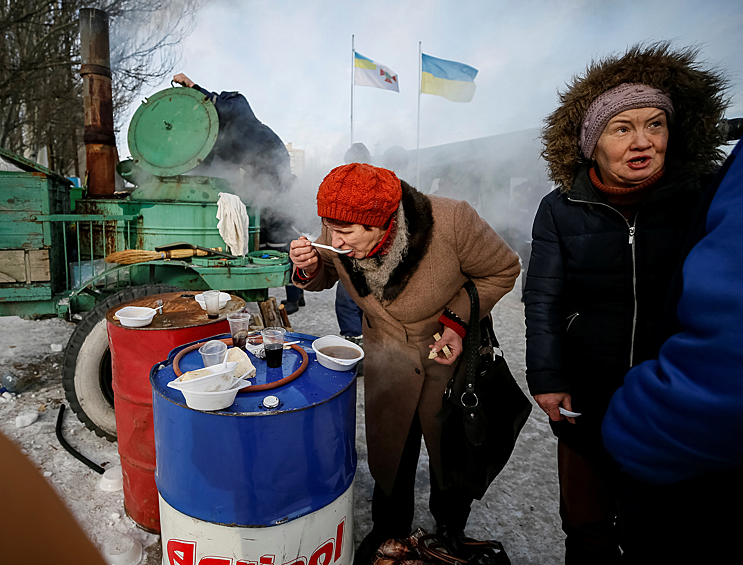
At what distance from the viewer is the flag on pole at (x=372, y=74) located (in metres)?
12.3

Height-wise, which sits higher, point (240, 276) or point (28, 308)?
point (240, 276)

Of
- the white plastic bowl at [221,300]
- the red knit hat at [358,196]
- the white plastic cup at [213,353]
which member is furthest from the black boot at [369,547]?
the red knit hat at [358,196]

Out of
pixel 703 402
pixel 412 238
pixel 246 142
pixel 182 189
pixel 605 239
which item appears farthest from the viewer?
pixel 246 142

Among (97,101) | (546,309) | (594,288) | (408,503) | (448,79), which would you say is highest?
(448,79)

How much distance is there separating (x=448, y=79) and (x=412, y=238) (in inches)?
422

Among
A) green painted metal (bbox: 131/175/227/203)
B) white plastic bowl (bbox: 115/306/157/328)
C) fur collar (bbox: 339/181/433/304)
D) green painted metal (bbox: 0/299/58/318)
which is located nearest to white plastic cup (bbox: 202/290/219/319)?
white plastic bowl (bbox: 115/306/157/328)

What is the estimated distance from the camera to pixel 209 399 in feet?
4.78

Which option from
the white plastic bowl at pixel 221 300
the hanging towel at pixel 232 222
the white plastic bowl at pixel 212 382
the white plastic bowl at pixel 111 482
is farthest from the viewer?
the hanging towel at pixel 232 222

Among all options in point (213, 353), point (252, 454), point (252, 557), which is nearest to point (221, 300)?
point (213, 353)

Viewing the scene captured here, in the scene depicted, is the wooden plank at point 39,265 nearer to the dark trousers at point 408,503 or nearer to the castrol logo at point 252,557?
the castrol logo at point 252,557

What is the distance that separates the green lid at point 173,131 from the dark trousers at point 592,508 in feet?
14.7

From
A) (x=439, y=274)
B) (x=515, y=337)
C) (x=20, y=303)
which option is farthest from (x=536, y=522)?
(x=20, y=303)

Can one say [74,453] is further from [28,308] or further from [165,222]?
[165,222]

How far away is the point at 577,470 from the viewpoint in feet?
6.12
